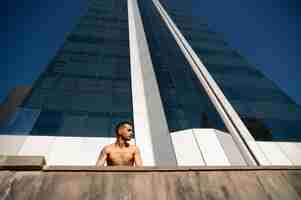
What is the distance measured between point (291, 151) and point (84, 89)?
9.46 metres

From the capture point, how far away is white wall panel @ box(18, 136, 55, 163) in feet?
22.8

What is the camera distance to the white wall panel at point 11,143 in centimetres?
690

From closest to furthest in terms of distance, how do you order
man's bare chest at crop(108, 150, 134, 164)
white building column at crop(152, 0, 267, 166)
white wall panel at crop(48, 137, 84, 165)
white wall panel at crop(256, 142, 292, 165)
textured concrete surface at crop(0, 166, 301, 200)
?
textured concrete surface at crop(0, 166, 301, 200)
man's bare chest at crop(108, 150, 134, 164)
white wall panel at crop(48, 137, 84, 165)
white building column at crop(152, 0, 267, 166)
white wall panel at crop(256, 142, 292, 165)

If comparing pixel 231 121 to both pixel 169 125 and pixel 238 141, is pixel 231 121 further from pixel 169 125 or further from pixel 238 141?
pixel 169 125

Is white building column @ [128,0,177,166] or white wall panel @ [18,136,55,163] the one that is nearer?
white wall panel @ [18,136,55,163]

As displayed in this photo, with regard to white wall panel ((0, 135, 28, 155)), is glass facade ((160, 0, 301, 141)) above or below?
above

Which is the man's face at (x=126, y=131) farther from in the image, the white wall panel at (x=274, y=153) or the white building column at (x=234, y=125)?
the white wall panel at (x=274, y=153)

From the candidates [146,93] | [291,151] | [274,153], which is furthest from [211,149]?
[146,93]

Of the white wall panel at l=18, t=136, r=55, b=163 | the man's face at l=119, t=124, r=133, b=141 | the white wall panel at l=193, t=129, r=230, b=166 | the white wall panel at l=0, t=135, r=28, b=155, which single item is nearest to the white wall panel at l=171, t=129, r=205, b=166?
the white wall panel at l=193, t=129, r=230, b=166

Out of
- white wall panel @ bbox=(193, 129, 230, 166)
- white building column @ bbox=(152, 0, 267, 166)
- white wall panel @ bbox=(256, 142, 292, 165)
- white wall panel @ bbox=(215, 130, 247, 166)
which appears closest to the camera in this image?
white wall panel @ bbox=(193, 129, 230, 166)

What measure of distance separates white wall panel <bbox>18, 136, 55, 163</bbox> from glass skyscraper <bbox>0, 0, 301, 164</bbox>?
13.9 inches

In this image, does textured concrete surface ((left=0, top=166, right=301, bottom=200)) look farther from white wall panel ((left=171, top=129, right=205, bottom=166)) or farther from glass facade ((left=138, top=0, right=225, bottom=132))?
glass facade ((left=138, top=0, right=225, bottom=132))

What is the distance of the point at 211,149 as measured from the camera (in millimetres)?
7355

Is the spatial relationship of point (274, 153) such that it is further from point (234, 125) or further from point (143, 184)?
point (143, 184)
